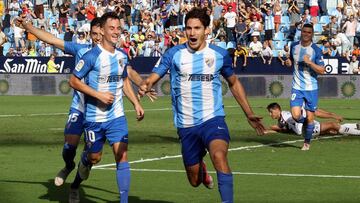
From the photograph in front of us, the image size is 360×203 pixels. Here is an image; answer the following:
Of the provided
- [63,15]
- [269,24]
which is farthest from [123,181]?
[63,15]

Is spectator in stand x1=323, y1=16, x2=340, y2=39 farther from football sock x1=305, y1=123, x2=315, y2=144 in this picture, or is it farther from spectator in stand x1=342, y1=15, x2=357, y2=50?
football sock x1=305, y1=123, x2=315, y2=144

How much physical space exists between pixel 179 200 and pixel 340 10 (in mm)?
32147

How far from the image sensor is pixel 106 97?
457 inches

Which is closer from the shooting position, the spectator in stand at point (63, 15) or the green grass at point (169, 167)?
the green grass at point (169, 167)

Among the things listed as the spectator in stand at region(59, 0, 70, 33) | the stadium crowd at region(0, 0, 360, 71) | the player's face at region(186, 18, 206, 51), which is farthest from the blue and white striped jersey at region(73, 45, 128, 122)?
the spectator in stand at region(59, 0, 70, 33)

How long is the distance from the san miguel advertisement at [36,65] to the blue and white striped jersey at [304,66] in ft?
79.4

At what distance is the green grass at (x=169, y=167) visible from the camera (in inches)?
517

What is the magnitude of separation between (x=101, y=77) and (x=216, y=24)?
33241mm

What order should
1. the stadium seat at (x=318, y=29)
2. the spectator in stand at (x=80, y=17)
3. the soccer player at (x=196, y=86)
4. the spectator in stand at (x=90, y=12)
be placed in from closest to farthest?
1. the soccer player at (x=196, y=86)
2. the stadium seat at (x=318, y=29)
3. the spectator in stand at (x=90, y=12)
4. the spectator in stand at (x=80, y=17)

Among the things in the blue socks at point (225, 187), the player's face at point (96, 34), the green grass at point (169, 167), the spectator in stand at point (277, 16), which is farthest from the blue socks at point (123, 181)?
the spectator in stand at point (277, 16)

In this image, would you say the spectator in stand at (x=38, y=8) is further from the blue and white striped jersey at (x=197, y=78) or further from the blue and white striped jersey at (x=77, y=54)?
the blue and white striped jersey at (x=197, y=78)

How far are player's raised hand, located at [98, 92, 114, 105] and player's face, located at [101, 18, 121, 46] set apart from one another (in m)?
0.71

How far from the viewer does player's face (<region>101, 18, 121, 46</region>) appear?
39.0 feet

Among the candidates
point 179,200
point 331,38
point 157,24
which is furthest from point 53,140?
point 157,24
